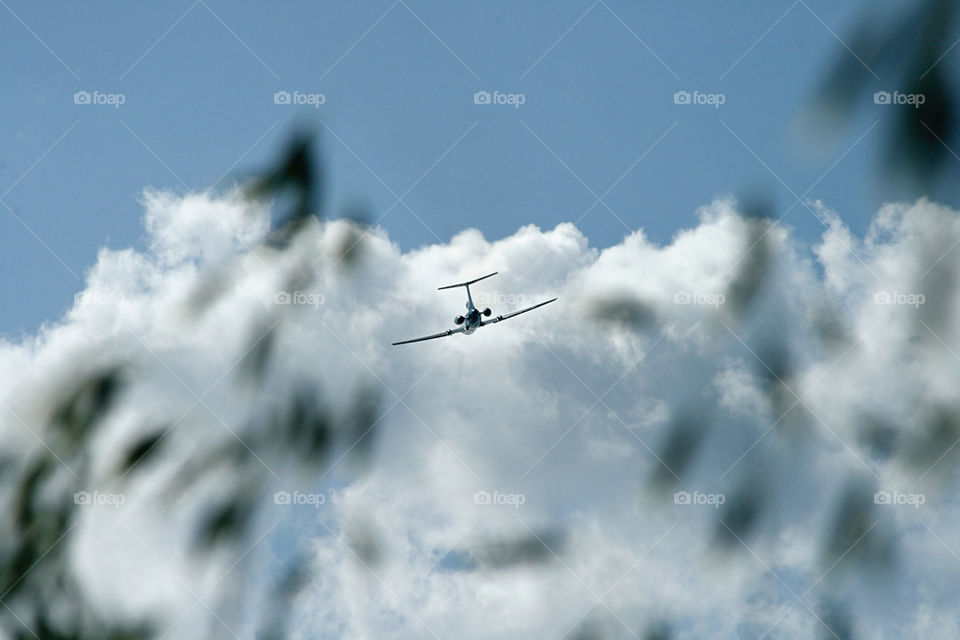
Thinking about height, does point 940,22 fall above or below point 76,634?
above

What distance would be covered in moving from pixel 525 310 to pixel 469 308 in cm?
539

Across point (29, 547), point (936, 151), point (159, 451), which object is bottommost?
point (29, 547)

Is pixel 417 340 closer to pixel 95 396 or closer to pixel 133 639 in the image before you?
pixel 95 396

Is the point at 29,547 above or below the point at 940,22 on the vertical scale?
below

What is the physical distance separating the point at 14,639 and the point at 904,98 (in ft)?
245

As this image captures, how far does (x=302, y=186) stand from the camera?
7350cm

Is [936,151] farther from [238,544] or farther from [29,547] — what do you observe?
[29,547]

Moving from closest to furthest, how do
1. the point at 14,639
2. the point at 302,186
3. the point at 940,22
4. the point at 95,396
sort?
the point at 940,22 < the point at 302,186 < the point at 14,639 < the point at 95,396

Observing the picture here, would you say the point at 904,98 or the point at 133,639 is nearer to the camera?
the point at 904,98

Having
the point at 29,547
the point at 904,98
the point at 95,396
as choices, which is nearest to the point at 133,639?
the point at 29,547

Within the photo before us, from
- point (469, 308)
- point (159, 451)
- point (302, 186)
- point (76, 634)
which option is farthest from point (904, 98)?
point (76, 634)

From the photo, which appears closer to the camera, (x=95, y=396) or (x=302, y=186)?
(x=302, y=186)

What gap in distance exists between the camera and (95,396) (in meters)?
89.2

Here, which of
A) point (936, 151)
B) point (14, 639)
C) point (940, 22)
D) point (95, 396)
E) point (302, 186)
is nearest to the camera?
point (936, 151)
